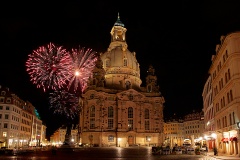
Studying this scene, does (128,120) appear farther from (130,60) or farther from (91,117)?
(130,60)

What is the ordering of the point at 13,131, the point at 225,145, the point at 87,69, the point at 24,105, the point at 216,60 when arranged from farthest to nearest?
the point at 24,105, the point at 13,131, the point at 87,69, the point at 216,60, the point at 225,145

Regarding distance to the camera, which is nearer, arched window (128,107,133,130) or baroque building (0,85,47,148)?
baroque building (0,85,47,148)

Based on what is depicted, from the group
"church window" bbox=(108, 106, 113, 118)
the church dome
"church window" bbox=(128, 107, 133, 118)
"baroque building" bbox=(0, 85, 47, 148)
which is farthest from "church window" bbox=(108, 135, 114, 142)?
"baroque building" bbox=(0, 85, 47, 148)

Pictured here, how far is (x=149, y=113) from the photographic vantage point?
4235 inches

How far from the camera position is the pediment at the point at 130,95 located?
103000 mm

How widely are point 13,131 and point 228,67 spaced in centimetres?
6785

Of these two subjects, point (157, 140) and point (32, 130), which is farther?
point (32, 130)

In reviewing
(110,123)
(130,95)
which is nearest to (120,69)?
(130,95)

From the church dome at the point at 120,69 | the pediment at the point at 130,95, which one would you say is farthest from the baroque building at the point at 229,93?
the church dome at the point at 120,69

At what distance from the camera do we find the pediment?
103000 millimetres

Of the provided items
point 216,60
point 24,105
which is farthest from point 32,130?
point 216,60

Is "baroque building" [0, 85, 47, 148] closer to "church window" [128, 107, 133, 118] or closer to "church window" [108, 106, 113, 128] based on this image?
"church window" [108, 106, 113, 128]

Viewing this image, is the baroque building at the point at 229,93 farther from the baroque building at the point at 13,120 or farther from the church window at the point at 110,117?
the church window at the point at 110,117

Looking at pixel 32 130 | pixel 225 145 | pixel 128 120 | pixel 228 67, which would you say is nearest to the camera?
pixel 228 67
